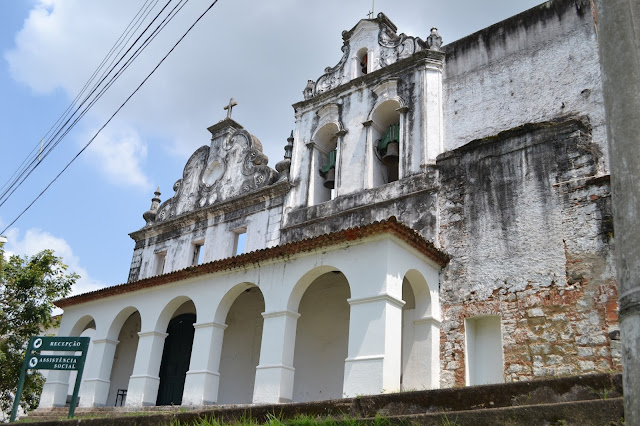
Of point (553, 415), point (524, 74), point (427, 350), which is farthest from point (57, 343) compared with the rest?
point (524, 74)

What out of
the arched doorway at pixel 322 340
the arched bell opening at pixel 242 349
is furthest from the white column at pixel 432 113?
the arched bell opening at pixel 242 349

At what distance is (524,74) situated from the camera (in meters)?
13.1

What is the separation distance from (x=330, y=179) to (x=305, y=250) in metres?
4.20

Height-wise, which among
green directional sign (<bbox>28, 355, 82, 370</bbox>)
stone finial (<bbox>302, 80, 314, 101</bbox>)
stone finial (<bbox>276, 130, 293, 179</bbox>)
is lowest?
green directional sign (<bbox>28, 355, 82, 370</bbox>)

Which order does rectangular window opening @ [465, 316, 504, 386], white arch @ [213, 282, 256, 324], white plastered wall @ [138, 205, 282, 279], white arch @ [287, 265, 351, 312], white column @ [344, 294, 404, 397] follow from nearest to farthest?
white column @ [344, 294, 404, 397] → rectangular window opening @ [465, 316, 504, 386] → white arch @ [287, 265, 351, 312] → white arch @ [213, 282, 256, 324] → white plastered wall @ [138, 205, 282, 279]

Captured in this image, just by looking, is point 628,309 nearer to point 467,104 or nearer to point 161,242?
point 467,104

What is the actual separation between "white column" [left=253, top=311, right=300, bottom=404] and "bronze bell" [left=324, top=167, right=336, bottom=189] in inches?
194

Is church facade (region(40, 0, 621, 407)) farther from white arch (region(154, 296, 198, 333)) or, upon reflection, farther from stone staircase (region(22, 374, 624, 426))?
stone staircase (region(22, 374, 624, 426))

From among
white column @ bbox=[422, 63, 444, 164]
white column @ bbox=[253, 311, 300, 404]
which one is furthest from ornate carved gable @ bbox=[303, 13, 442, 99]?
white column @ bbox=[253, 311, 300, 404]

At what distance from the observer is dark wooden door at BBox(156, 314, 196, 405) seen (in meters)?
15.4

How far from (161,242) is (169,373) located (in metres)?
4.68

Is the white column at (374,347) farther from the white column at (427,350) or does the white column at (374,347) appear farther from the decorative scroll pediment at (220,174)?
the decorative scroll pediment at (220,174)

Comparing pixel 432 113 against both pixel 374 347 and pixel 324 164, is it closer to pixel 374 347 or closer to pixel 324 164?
pixel 324 164

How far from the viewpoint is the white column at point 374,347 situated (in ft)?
32.4
